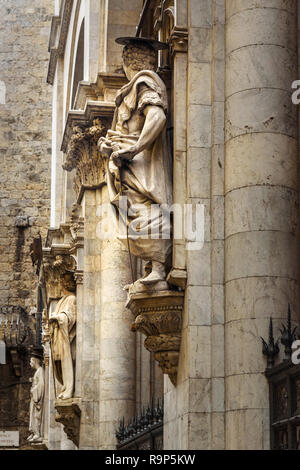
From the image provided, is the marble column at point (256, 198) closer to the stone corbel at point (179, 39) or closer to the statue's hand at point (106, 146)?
the stone corbel at point (179, 39)

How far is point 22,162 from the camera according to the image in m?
34.8

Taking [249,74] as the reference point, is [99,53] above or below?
above

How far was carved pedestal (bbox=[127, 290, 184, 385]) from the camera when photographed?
12.2 meters

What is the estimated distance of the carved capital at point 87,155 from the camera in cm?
1855

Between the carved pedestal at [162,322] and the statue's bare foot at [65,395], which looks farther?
the statue's bare foot at [65,395]

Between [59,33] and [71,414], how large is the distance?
10396 mm

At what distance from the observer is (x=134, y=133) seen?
511 inches

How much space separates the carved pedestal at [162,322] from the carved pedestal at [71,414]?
6867 mm

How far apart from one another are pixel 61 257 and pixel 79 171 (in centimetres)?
376

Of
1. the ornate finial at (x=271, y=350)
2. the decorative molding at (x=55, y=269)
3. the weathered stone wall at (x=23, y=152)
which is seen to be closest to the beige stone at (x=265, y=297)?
the ornate finial at (x=271, y=350)

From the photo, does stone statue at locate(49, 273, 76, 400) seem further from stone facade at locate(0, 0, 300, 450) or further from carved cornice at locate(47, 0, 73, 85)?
stone facade at locate(0, 0, 300, 450)

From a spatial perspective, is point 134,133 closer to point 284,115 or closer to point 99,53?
point 284,115

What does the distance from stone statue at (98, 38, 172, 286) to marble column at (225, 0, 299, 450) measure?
876 millimetres
